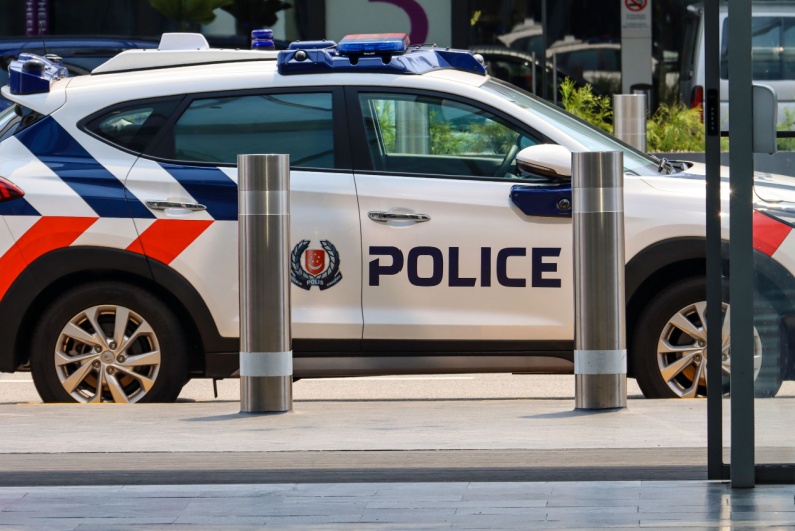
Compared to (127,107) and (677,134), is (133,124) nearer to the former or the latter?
(127,107)

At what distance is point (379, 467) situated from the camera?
5125 millimetres

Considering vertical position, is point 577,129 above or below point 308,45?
below

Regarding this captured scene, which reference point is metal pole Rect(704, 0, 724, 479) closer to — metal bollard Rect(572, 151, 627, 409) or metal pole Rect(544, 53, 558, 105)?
metal bollard Rect(572, 151, 627, 409)

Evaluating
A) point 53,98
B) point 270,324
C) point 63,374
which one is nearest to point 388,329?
point 270,324

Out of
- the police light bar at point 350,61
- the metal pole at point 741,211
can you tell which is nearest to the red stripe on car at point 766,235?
the metal pole at point 741,211

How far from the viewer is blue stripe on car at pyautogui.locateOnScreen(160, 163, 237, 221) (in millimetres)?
6973

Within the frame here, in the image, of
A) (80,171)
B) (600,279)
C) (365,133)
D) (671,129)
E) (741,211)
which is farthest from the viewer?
(671,129)

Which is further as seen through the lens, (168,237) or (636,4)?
(636,4)

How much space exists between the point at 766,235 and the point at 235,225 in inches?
121

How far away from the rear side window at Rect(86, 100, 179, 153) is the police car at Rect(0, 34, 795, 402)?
11 mm

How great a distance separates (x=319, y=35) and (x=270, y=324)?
11.6 m

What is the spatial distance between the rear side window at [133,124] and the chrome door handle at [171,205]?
32 cm

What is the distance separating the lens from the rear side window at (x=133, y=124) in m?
7.17

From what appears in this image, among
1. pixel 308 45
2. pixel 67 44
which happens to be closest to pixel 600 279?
pixel 308 45
